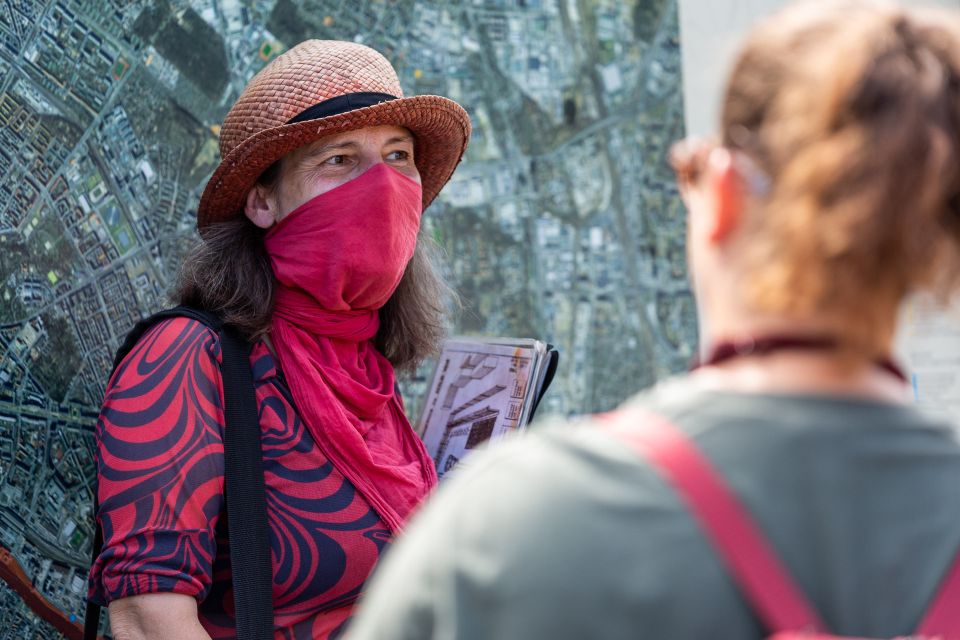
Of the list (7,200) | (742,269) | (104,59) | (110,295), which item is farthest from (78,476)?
(742,269)

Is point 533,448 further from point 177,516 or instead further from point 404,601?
point 177,516

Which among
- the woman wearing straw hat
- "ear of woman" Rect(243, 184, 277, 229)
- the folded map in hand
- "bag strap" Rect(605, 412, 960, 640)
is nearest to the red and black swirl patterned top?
the woman wearing straw hat

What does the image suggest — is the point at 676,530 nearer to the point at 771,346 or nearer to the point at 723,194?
the point at 771,346

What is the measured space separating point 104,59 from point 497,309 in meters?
1.58

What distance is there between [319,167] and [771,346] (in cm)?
154

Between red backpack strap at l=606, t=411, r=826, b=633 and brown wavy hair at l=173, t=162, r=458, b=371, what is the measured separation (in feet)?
4.76

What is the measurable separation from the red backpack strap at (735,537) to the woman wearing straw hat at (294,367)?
127 cm

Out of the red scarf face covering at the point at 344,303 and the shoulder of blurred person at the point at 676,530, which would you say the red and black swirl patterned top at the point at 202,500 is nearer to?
the red scarf face covering at the point at 344,303

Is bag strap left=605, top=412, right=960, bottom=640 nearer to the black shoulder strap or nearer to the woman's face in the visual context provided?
the black shoulder strap

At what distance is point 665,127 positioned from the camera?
415 cm

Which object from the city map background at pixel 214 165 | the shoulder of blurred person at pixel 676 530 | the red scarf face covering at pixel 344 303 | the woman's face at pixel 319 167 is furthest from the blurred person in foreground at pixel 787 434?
the city map background at pixel 214 165

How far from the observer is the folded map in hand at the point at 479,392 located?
2.51 m

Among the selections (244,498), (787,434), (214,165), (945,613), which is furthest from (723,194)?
(214,165)

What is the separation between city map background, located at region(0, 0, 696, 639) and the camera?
8.55 feet
